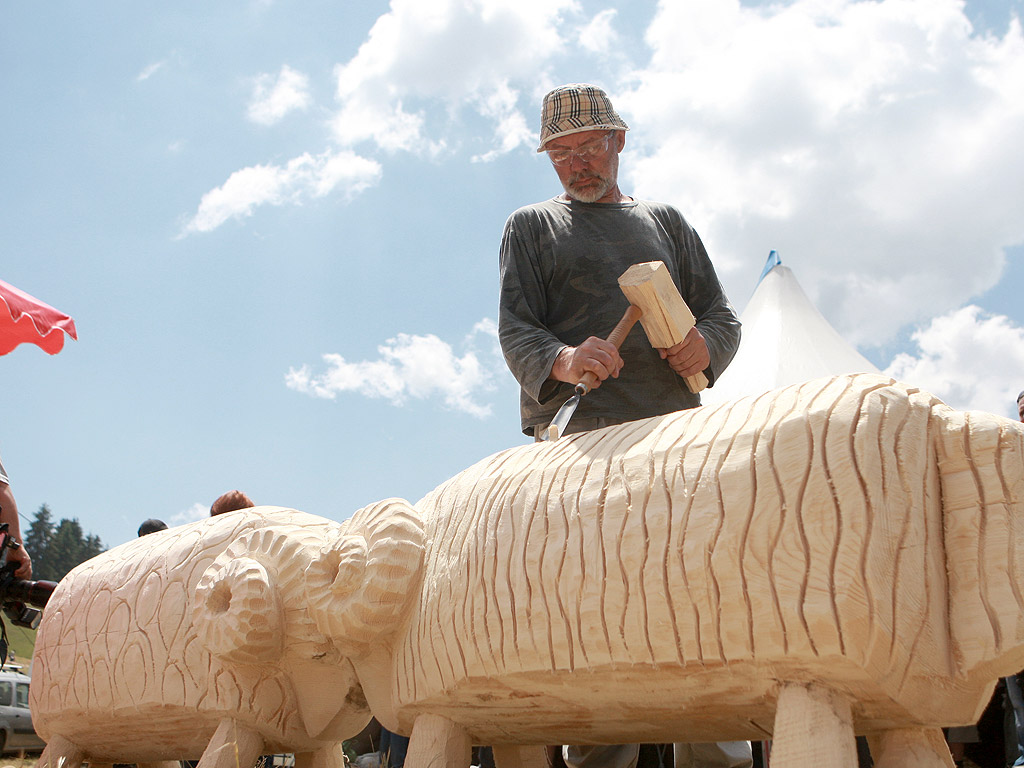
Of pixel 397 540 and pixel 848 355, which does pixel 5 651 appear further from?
pixel 848 355

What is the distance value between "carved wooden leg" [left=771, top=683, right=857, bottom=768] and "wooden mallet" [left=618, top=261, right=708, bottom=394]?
0.96 meters

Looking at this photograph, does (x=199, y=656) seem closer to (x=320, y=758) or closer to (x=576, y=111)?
(x=320, y=758)

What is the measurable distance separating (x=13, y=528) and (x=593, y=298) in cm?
233

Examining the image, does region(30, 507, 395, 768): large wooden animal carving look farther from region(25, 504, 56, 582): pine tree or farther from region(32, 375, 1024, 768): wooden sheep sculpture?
region(25, 504, 56, 582): pine tree

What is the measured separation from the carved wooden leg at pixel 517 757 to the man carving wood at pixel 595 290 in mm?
202

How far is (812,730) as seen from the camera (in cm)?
137

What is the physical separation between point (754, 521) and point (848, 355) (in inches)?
221

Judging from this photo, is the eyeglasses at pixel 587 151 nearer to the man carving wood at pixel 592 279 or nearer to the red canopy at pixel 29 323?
the man carving wood at pixel 592 279

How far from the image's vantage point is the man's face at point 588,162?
8.23ft

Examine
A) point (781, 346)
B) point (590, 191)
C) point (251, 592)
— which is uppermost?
point (781, 346)

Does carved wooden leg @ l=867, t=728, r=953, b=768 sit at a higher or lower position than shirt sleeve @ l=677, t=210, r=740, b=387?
lower

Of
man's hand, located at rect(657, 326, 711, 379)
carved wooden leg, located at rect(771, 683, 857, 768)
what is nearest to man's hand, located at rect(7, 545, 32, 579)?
man's hand, located at rect(657, 326, 711, 379)

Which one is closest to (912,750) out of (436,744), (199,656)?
(436,744)

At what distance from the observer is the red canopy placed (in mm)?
4699
